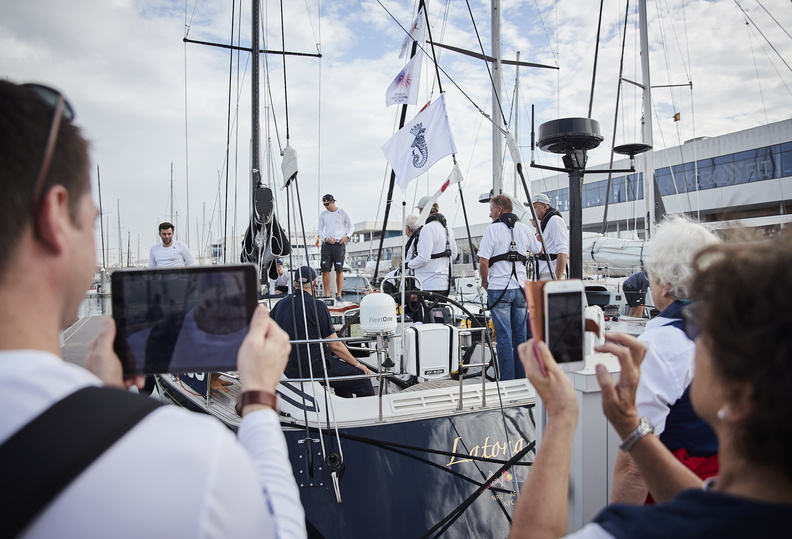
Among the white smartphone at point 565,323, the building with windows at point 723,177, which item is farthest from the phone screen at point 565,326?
the building with windows at point 723,177

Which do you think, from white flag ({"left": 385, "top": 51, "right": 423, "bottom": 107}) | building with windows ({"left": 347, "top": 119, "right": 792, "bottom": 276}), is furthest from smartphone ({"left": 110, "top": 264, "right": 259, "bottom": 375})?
building with windows ({"left": 347, "top": 119, "right": 792, "bottom": 276})

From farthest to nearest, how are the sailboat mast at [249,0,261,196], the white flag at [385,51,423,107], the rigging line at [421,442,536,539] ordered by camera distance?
the sailboat mast at [249,0,261,196], the white flag at [385,51,423,107], the rigging line at [421,442,536,539]

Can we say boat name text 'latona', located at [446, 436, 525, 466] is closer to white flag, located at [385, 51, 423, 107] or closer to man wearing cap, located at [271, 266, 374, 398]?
man wearing cap, located at [271, 266, 374, 398]

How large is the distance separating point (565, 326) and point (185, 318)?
1.02 m

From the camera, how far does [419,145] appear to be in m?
4.33

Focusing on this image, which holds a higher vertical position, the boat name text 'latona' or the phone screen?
the phone screen

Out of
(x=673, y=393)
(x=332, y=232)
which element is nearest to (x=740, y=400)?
(x=673, y=393)

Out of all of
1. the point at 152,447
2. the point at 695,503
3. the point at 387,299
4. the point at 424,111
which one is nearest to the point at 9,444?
the point at 152,447

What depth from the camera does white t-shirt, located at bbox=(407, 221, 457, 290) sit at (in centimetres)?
600

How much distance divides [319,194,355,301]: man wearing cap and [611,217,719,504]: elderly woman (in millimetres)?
7530

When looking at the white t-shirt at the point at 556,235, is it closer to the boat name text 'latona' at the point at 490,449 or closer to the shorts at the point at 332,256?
the boat name text 'latona' at the point at 490,449

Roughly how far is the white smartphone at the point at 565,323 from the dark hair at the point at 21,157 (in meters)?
1.14

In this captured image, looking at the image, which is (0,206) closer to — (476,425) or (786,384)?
(786,384)

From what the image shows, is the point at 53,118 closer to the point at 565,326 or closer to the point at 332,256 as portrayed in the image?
the point at 565,326
